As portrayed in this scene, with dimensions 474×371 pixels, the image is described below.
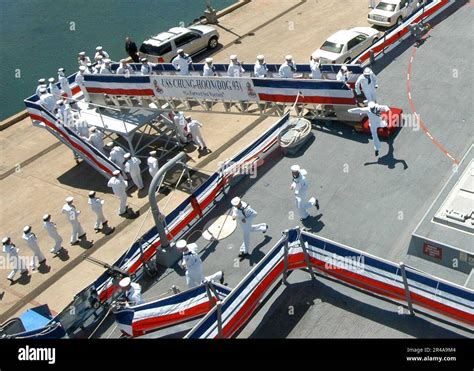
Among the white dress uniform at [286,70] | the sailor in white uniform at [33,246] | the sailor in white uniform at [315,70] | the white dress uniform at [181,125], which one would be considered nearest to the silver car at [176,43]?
the white dress uniform at [181,125]

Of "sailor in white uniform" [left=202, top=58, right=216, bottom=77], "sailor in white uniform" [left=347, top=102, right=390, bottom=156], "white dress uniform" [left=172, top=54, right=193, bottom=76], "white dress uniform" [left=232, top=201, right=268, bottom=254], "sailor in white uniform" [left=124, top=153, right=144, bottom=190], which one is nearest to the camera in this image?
"white dress uniform" [left=232, top=201, right=268, bottom=254]

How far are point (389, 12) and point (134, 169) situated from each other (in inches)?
663

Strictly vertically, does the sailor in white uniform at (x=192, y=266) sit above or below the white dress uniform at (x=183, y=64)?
below

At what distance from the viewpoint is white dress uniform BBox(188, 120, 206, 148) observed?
75.7ft

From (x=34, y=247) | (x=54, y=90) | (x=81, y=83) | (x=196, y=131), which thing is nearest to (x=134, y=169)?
(x=196, y=131)

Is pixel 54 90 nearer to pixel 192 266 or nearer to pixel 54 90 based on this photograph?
pixel 54 90

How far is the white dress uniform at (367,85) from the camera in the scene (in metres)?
17.1

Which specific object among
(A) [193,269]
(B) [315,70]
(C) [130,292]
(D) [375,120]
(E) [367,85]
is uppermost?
(E) [367,85]

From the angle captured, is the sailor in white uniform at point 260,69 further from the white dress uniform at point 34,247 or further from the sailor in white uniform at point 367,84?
the white dress uniform at point 34,247

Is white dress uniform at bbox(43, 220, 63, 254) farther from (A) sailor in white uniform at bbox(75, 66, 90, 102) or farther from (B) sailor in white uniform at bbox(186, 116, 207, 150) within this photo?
(B) sailor in white uniform at bbox(186, 116, 207, 150)

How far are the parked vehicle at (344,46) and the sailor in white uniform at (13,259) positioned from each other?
1535cm

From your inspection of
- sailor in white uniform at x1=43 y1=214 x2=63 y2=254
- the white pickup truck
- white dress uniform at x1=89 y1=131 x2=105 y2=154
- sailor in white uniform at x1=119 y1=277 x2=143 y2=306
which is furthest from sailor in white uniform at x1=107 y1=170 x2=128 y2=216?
the white pickup truck

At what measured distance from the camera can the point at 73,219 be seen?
19547mm

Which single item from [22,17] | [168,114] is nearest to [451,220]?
[168,114]
